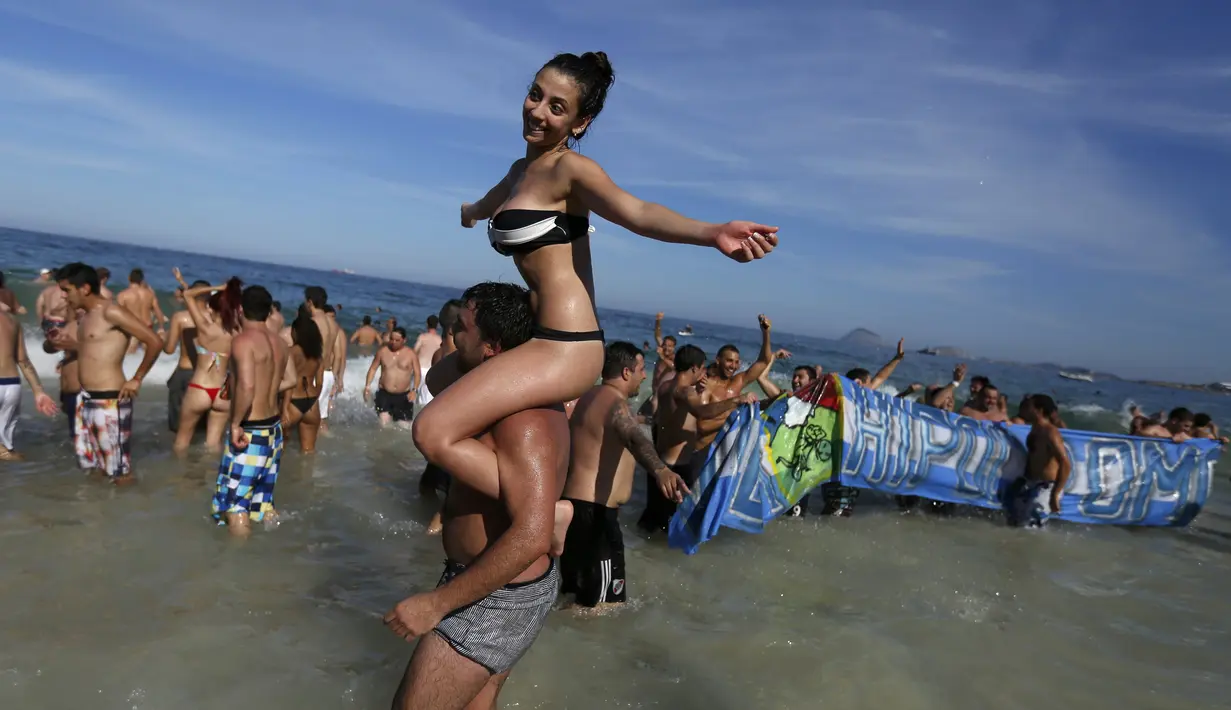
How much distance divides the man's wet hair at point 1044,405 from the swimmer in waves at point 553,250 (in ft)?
24.7

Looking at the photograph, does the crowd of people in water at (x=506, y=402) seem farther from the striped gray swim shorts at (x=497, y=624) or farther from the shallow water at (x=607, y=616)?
the shallow water at (x=607, y=616)

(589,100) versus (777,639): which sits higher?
(589,100)

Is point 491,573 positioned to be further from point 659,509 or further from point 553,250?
point 659,509

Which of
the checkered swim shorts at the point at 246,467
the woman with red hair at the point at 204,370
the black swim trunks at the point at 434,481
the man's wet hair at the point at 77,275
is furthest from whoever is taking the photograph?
the woman with red hair at the point at 204,370

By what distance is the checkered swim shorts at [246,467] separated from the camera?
556 cm

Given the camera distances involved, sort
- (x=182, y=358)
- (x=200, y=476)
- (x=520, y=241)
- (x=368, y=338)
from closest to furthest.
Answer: (x=520, y=241) < (x=200, y=476) < (x=182, y=358) < (x=368, y=338)

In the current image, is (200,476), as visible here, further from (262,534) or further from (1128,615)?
(1128,615)

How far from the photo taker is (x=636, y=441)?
16.3 feet

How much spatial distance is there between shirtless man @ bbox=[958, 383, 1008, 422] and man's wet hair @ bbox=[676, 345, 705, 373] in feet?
15.3

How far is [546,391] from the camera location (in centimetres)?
241

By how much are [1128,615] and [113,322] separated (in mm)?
8830

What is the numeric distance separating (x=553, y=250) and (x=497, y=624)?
4.16 feet

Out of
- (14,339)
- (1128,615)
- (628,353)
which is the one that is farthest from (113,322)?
(1128,615)

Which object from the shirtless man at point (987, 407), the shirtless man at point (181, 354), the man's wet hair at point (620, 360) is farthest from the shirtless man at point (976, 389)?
the shirtless man at point (181, 354)
